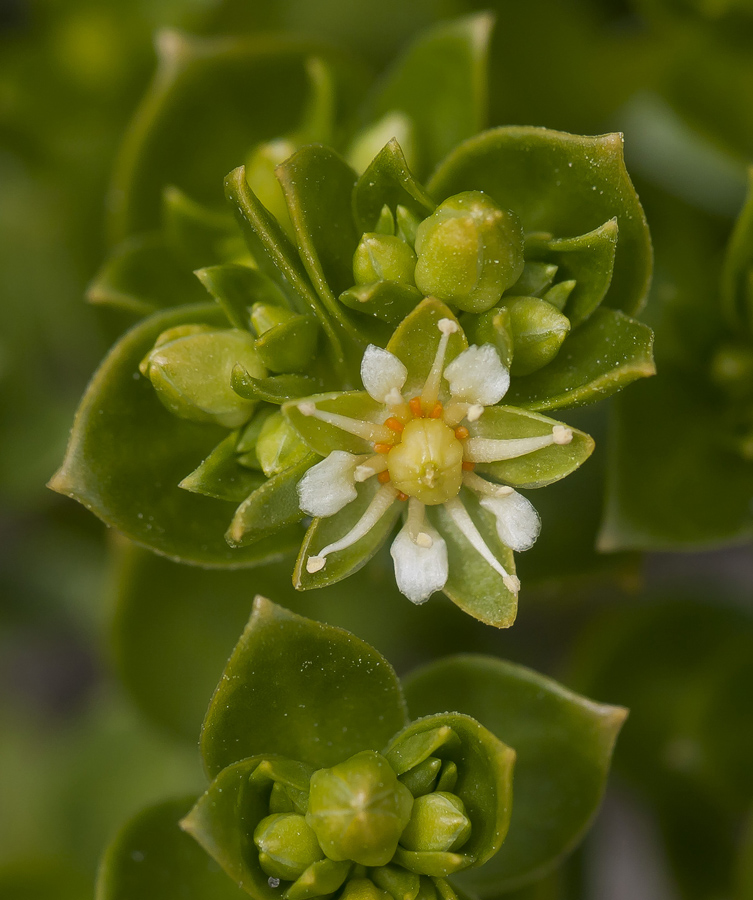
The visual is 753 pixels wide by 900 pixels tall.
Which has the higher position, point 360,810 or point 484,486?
point 484,486

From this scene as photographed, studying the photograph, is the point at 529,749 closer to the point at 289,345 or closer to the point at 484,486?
the point at 484,486

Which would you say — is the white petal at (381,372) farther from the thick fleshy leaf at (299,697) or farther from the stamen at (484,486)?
the thick fleshy leaf at (299,697)

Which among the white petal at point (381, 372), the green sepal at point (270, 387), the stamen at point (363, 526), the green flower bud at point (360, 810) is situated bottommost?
the green flower bud at point (360, 810)

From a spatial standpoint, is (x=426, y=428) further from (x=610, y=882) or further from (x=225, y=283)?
(x=610, y=882)

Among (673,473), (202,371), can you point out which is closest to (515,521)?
(202,371)

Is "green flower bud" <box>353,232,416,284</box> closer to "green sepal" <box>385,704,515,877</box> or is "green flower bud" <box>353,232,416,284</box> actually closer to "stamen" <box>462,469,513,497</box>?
"stamen" <box>462,469,513,497</box>

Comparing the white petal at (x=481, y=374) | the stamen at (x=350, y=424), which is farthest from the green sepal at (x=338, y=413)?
the white petal at (x=481, y=374)
